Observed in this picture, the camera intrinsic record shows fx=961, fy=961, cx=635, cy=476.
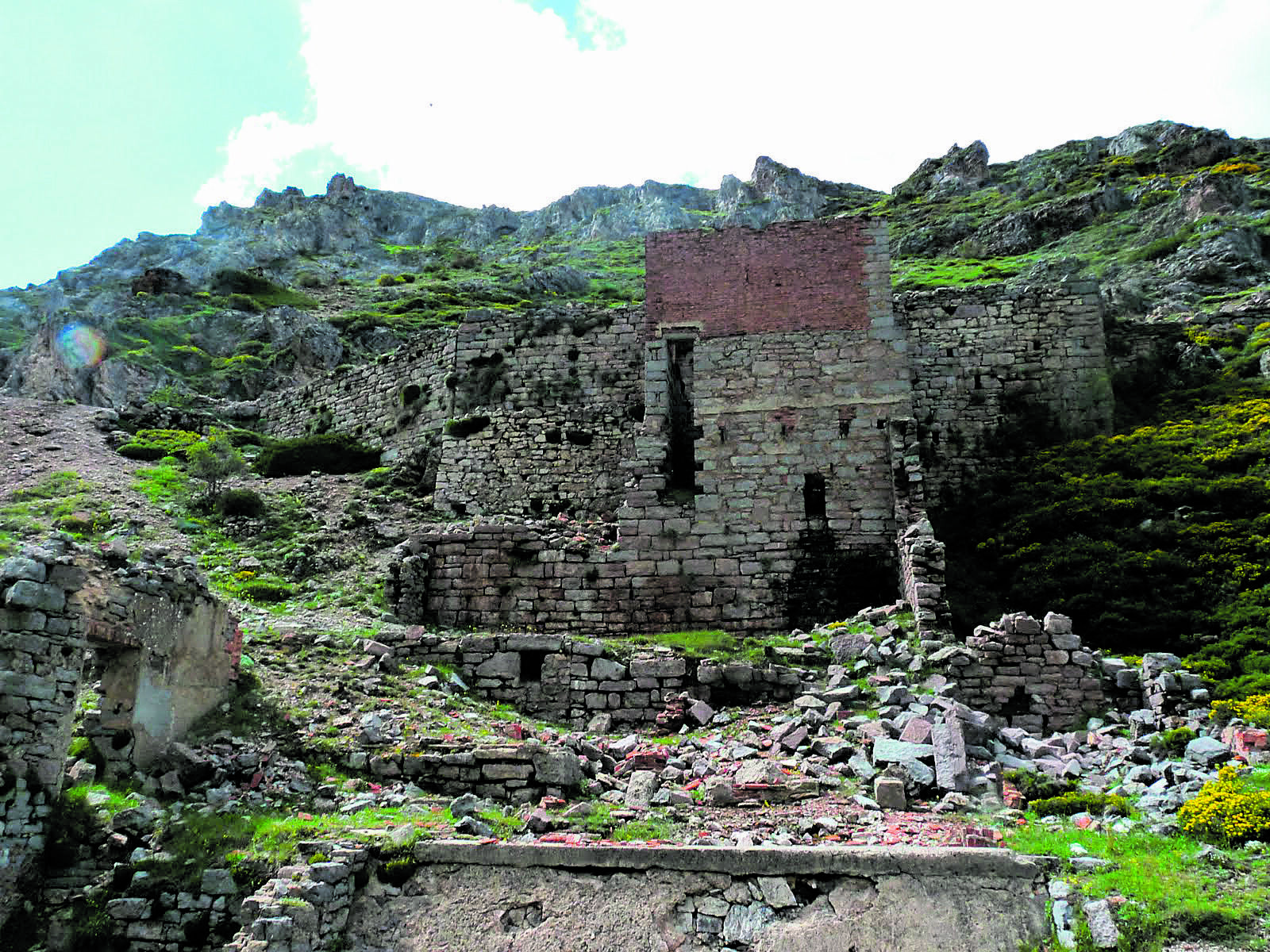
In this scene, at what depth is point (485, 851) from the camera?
8367 mm

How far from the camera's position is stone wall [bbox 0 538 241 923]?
8625 mm

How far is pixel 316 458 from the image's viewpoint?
2727cm

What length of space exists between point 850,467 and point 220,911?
12.9m

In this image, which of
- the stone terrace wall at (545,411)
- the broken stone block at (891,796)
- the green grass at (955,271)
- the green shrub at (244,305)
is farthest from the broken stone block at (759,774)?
the green shrub at (244,305)

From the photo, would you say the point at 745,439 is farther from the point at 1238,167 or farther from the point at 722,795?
the point at 1238,167

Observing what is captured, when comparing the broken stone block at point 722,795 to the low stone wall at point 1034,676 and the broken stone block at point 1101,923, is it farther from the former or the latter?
the low stone wall at point 1034,676

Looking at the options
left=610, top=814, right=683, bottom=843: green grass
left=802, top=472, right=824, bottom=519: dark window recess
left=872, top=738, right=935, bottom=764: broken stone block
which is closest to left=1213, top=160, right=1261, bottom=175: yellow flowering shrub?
left=802, top=472, right=824, bottom=519: dark window recess

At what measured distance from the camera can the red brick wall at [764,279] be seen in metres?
19.3

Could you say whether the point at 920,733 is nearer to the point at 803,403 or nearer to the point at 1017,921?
the point at 1017,921

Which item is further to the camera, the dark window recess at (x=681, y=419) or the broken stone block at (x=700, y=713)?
the dark window recess at (x=681, y=419)

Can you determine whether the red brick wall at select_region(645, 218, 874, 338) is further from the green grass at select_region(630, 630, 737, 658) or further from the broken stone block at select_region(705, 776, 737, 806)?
the broken stone block at select_region(705, 776, 737, 806)

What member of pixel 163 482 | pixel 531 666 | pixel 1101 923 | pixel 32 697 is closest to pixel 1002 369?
pixel 531 666

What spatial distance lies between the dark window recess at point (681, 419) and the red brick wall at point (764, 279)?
0.84m

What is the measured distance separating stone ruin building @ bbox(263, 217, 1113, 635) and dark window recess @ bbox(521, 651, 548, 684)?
9.32 feet
